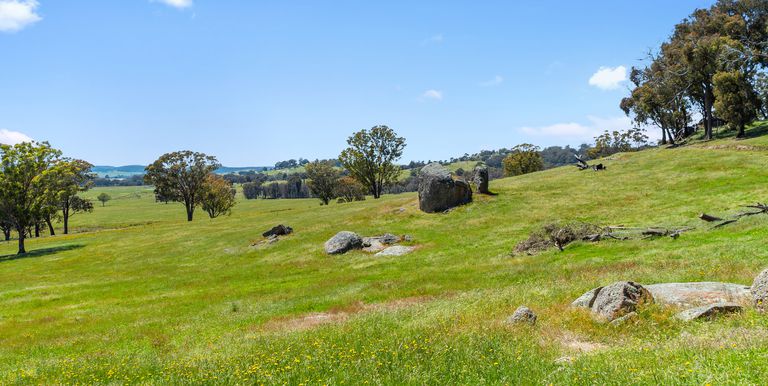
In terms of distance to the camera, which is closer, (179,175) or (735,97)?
(735,97)

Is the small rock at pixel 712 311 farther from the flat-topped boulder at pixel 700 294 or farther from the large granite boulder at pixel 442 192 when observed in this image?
the large granite boulder at pixel 442 192

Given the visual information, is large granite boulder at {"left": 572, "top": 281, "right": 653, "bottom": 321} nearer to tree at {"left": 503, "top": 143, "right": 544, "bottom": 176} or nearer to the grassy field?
the grassy field

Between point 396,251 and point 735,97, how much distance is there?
63.3 meters

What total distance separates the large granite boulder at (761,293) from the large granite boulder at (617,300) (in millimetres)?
2577

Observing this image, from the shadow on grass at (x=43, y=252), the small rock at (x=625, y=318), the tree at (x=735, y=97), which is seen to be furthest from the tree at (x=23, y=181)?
the tree at (x=735, y=97)

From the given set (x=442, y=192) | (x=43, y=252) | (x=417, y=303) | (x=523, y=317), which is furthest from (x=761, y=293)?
(x=43, y=252)

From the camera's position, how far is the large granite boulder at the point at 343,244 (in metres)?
39.9

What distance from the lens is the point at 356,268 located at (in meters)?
33.9

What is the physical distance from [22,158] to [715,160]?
92540 mm

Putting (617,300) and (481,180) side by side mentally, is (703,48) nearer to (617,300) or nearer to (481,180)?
(481,180)

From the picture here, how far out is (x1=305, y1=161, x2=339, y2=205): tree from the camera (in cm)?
12219

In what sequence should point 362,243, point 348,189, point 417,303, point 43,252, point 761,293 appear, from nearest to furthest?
point 761,293, point 417,303, point 362,243, point 43,252, point 348,189

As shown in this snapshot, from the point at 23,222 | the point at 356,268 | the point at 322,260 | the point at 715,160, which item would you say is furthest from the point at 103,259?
the point at 715,160

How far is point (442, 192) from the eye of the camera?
49.4m
